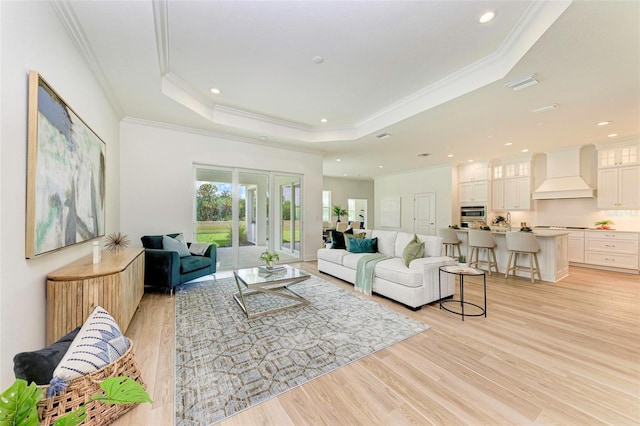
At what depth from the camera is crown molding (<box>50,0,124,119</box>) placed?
1.97m

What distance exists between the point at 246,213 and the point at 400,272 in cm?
395

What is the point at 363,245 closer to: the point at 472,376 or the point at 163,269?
the point at 472,376

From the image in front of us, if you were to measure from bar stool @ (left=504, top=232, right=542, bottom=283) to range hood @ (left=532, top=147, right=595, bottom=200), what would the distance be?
8.79 ft

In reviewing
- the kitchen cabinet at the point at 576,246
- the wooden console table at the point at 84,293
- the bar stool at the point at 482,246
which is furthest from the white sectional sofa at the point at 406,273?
the kitchen cabinet at the point at 576,246

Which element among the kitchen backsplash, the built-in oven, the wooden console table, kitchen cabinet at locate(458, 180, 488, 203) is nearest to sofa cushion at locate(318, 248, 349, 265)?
the wooden console table

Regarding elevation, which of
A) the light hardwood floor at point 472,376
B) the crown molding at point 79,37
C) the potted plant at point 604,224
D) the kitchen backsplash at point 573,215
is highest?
the crown molding at point 79,37

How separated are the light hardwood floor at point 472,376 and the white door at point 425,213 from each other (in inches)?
208

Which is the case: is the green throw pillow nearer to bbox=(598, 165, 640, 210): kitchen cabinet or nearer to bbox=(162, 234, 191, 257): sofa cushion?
bbox=(162, 234, 191, 257): sofa cushion

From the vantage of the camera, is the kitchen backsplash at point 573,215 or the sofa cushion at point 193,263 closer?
the sofa cushion at point 193,263

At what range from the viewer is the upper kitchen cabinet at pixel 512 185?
22.4 feet

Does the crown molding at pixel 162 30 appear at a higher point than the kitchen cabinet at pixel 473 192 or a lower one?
higher

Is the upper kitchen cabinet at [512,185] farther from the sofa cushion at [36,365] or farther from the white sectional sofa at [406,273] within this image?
the sofa cushion at [36,365]

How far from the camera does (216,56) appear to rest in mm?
2965

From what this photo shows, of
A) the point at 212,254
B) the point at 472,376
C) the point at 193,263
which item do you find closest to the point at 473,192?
the point at 472,376
